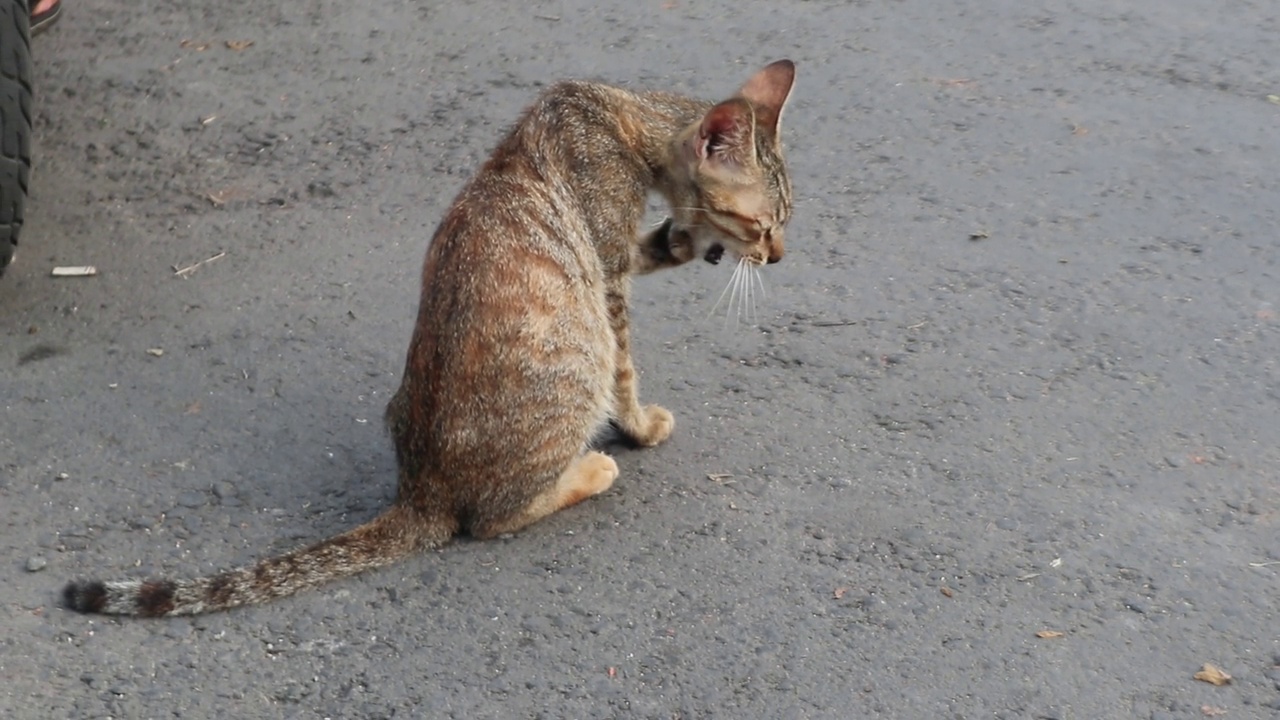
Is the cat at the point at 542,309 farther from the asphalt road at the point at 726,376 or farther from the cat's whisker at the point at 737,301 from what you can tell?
the cat's whisker at the point at 737,301

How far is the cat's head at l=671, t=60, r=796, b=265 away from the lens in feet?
13.8

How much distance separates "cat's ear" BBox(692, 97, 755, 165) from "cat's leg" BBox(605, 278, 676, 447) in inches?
18.8

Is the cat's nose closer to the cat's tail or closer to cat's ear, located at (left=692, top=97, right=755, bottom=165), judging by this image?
cat's ear, located at (left=692, top=97, right=755, bottom=165)

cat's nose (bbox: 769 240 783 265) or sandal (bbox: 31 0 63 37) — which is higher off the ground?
cat's nose (bbox: 769 240 783 265)

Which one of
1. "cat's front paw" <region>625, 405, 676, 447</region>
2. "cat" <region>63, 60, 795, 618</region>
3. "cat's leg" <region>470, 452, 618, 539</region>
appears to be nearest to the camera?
"cat" <region>63, 60, 795, 618</region>

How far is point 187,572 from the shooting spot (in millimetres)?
3811

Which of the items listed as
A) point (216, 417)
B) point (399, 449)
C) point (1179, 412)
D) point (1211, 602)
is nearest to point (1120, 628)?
point (1211, 602)

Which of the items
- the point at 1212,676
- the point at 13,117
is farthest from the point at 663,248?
the point at 13,117

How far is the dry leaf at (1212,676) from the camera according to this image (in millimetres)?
3492

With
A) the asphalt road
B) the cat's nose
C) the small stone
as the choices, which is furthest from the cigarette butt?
the cat's nose

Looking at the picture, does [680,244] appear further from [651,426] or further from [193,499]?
[193,499]

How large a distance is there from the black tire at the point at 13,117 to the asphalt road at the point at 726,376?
0.44 meters

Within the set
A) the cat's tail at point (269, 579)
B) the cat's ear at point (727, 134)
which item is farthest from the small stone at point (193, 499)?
the cat's ear at point (727, 134)

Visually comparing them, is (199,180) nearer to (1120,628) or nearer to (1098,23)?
(1120,628)
